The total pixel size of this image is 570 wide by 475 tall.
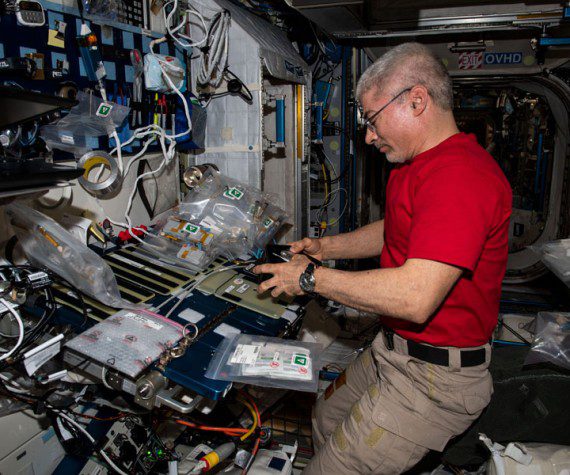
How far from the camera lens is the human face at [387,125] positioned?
72.4 inches

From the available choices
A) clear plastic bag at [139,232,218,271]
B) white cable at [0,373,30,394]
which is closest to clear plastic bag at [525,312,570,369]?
clear plastic bag at [139,232,218,271]

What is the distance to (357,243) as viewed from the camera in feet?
8.42

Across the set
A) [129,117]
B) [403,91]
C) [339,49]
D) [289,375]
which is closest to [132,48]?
[129,117]

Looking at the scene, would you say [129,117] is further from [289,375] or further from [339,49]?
[339,49]

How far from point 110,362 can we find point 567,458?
6.30 ft

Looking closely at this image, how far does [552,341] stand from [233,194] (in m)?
2.18

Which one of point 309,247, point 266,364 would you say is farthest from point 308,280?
point 309,247

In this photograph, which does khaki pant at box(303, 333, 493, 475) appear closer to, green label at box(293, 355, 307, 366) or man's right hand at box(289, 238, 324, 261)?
green label at box(293, 355, 307, 366)

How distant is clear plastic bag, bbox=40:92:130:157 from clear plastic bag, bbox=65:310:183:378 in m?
1.02

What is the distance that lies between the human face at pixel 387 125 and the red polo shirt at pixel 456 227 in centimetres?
10

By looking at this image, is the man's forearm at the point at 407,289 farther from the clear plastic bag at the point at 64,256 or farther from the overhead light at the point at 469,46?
the overhead light at the point at 469,46

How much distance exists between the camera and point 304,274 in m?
1.90

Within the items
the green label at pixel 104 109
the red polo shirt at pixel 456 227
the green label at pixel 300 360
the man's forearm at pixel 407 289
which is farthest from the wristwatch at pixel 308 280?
the green label at pixel 104 109

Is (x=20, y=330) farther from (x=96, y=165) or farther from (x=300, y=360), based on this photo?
(x=96, y=165)
